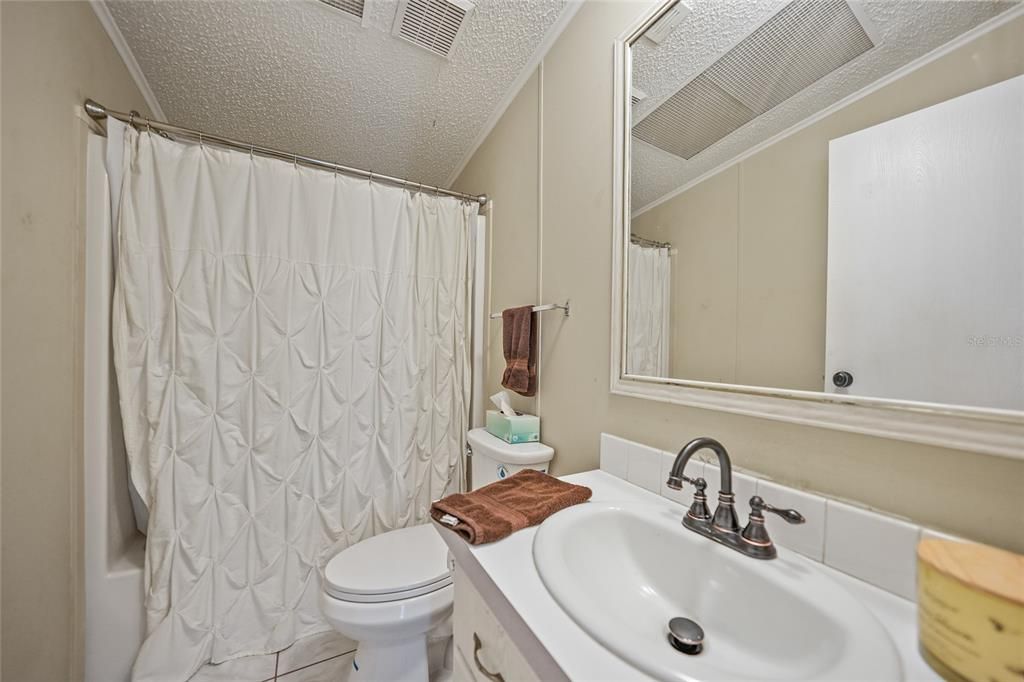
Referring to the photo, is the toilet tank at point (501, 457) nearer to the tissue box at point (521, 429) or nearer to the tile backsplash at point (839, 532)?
the tissue box at point (521, 429)

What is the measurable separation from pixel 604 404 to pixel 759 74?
0.81 metres

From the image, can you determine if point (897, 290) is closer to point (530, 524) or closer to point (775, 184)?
point (775, 184)

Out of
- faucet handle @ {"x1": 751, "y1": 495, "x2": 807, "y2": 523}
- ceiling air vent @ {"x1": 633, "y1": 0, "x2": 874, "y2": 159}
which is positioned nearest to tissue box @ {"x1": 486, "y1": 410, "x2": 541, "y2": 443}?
faucet handle @ {"x1": 751, "y1": 495, "x2": 807, "y2": 523}

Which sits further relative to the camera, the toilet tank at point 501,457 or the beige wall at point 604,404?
the toilet tank at point 501,457

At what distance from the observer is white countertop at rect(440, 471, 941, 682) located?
14.2 inches

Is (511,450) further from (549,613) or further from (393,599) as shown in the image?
(549,613)

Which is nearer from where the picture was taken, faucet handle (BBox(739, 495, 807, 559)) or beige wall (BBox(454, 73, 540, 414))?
faucet handle (BBox(739, 495, 807, 559))

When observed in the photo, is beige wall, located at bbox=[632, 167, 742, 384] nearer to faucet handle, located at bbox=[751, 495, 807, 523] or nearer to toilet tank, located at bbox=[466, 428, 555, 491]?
faucet handle, located at bbox=[751, 495, 807, 523]

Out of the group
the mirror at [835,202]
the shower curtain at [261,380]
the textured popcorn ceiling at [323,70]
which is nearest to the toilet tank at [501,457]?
the shower curtain at [261,380]

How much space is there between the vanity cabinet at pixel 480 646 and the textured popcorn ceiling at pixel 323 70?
1621 mm

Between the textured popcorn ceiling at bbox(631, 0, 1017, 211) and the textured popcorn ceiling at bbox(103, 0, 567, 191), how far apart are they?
54 centimetres

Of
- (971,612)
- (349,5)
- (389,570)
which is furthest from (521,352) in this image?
(349,5)

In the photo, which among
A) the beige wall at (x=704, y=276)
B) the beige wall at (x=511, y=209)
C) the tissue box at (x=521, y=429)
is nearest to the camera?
the beige wall at (x=704, y=276)

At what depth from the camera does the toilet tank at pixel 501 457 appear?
115 centimetres
